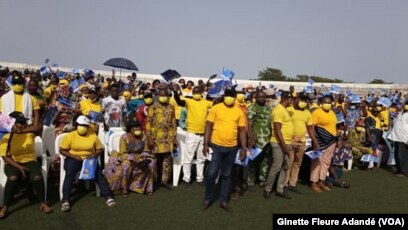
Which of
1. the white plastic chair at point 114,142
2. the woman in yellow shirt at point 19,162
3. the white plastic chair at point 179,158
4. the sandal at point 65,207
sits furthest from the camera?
the white plastic chair at point 179,158

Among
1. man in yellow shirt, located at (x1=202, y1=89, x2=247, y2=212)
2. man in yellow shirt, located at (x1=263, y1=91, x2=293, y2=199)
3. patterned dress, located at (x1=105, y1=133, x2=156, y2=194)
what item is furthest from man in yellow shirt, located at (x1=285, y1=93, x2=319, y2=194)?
patterned dress, located at (x1=105, y1=133, x2=156, y2=194)

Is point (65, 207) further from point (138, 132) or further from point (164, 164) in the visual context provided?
point (164, 164)

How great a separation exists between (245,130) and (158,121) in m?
1.64

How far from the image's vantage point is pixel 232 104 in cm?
569

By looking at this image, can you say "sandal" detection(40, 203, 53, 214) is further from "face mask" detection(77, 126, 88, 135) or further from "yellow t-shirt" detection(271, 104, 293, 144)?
"yellow t-shirt" detection(271, 104, 293, 144)

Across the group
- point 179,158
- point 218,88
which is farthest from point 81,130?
point 218,88

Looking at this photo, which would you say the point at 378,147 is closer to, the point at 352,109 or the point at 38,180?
the point at 352,109

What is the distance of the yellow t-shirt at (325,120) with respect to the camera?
7.04 m

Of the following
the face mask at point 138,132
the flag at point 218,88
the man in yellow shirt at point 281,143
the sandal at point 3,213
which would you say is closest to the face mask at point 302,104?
the man in yellow shirt at point 281,143

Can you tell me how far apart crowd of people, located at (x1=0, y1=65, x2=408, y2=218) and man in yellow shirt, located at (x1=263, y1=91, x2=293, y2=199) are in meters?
0.02

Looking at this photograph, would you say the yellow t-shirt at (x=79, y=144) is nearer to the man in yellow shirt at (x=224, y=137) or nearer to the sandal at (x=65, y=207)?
the sandal at (x=65, y=207)

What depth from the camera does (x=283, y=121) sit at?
6375mm

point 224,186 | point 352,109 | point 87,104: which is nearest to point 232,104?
point 224,186

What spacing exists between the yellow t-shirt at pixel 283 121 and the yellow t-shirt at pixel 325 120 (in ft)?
2.74
